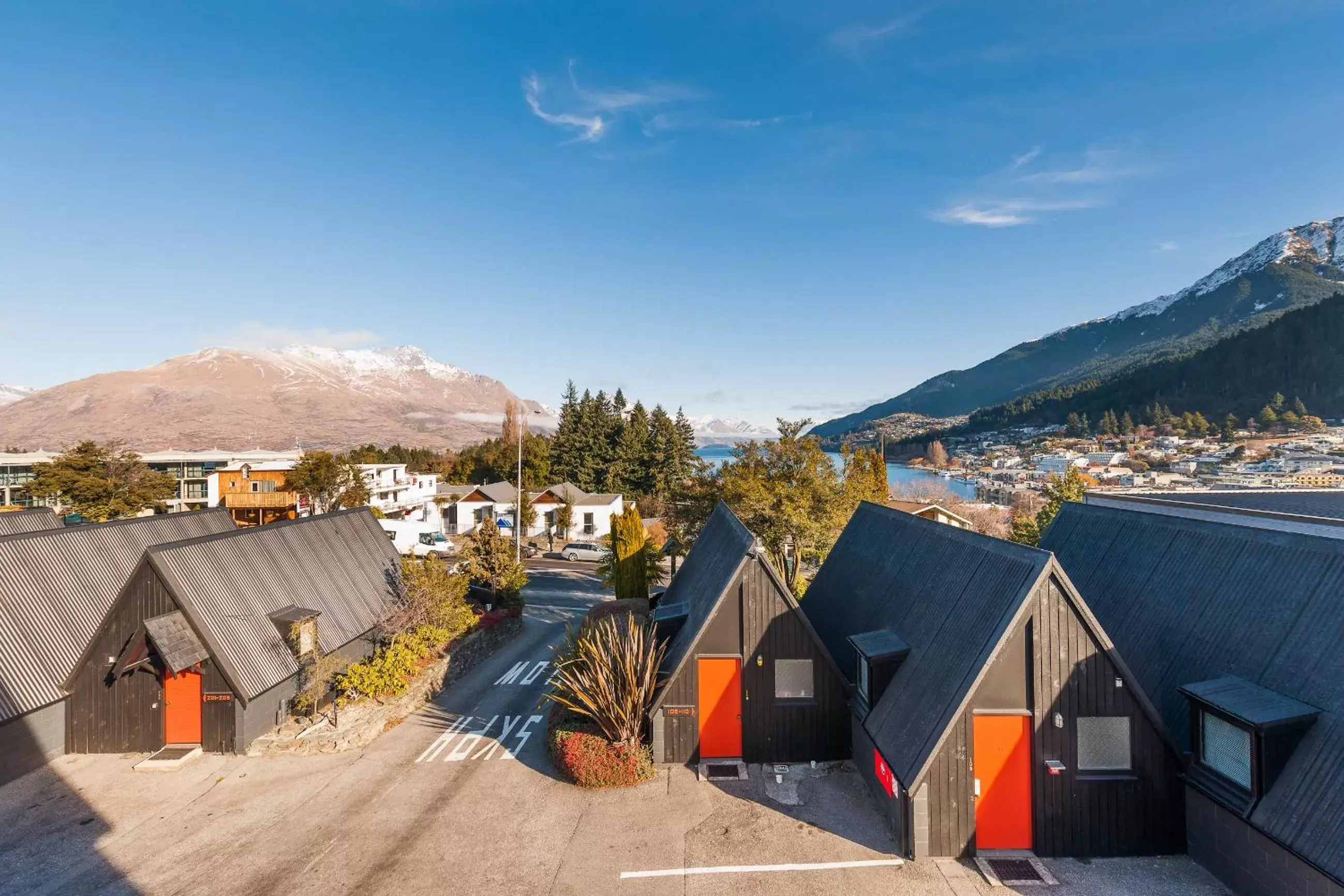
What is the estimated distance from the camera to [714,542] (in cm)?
1858

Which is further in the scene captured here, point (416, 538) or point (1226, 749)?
point (416, 538)

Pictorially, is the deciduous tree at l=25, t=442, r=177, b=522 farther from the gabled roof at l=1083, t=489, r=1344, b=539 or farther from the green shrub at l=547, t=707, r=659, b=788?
the gabled roof at l=1083, t=489, r=1344, b=539

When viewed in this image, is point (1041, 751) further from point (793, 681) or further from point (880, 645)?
point (793, 681)

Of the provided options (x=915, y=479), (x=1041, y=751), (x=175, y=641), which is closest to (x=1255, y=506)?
(x=1041, y=751)

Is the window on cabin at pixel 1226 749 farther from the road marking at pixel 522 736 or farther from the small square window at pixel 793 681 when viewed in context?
the road marking at pixel 522 736

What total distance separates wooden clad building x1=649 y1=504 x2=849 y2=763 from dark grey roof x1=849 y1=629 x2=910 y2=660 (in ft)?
3.40

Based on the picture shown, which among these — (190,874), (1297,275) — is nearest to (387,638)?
(190,874)

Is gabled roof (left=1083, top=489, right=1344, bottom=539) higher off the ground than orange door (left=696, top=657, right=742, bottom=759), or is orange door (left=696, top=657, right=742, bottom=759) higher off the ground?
gabled roof (left=1083, top=489, right=1344, bottom=539)

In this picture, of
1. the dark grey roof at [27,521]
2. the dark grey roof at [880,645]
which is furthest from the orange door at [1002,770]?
the dark grey roof at [27,521]

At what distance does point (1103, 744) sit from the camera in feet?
31.7

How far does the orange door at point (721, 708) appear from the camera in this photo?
13.1 m

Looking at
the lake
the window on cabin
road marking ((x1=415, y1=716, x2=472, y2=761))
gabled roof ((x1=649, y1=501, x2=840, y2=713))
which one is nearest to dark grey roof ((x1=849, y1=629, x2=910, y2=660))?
gabled roof ((x1=649, y1=501, x2=840, y2=713))

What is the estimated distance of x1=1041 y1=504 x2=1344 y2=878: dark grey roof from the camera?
7.57m

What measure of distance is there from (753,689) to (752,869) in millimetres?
3936
